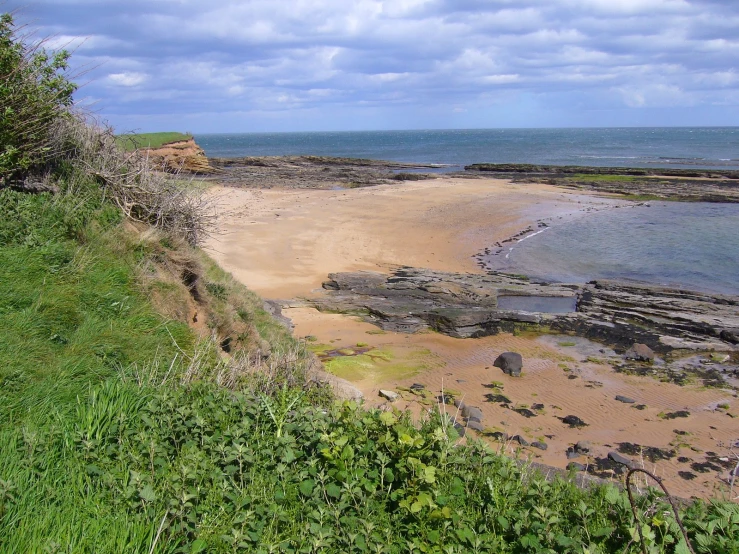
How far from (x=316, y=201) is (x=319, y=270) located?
15.6 metres

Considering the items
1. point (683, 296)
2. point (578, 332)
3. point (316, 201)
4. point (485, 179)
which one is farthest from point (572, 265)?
point (485, 179)

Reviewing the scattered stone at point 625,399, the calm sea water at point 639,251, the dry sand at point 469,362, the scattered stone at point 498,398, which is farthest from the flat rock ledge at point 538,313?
the scattered stone at point 498,398

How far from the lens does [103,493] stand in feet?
11.5

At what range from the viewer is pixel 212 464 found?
397cm

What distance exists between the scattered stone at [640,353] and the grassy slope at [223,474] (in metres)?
8.90

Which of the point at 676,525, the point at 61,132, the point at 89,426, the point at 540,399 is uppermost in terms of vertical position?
the point at 61,132

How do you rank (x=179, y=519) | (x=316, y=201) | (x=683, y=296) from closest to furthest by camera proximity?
(x=179, y=519) → (x=683, y=296) → (x=316, y=201)

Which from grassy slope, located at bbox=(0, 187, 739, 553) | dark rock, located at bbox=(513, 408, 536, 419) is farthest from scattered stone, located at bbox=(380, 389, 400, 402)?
grassy slope, located at bbox=(0, 187, 739, 553)

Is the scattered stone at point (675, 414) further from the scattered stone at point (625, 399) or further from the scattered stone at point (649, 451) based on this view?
the scattered stone at point (649, 451)

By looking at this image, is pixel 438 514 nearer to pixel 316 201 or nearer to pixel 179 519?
pixel 179 519

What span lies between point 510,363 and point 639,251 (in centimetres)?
1394

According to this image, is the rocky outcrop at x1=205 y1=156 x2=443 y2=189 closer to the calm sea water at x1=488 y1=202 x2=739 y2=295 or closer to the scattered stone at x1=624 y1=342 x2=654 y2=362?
the calm sea water at x1=488 y1=202 x2=739 y2=295

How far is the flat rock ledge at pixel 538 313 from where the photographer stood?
13469 mm

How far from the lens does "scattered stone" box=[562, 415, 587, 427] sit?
9.31 metres
